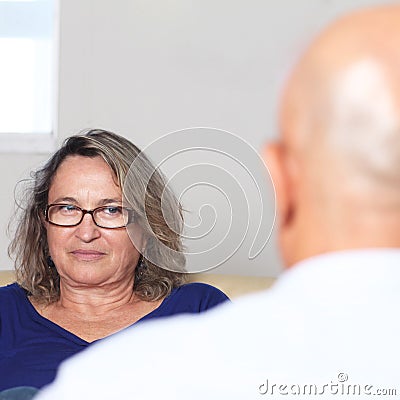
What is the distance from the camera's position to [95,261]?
6.38 feet

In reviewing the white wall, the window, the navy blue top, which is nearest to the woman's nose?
the navy blue top

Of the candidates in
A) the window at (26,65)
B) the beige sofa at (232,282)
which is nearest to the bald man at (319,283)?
the beige sofa at (232,282)

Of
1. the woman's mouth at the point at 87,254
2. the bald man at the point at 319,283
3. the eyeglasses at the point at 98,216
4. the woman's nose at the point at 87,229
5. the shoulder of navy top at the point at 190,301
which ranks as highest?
the bald man at the point at 319,283

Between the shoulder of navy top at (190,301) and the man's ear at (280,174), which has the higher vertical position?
the man's ear at (280,174)

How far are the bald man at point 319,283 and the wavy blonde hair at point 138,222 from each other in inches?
49.3

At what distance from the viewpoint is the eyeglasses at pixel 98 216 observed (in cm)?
193

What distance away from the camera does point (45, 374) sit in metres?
1.79

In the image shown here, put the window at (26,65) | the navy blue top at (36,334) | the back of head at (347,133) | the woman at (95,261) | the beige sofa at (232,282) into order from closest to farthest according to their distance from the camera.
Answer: the back of head at (347,133)
the navy blue top at (36,334)
the woman at (95,261)
the beige sofa at (232,282)
the window at (26,65)

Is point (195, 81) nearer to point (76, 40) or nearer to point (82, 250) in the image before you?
point (76, 40)

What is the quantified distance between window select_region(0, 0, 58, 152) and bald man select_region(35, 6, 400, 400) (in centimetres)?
238

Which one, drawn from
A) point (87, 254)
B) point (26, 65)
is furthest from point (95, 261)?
point (26, 65)

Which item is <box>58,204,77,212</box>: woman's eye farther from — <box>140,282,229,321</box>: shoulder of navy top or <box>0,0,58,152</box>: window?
<box>0,0,58,152</box>: window

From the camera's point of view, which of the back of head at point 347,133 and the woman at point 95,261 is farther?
the woman at point 95,261

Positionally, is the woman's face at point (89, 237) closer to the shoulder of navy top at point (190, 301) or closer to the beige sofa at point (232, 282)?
the shoulder of navy top at point (190, 301)
